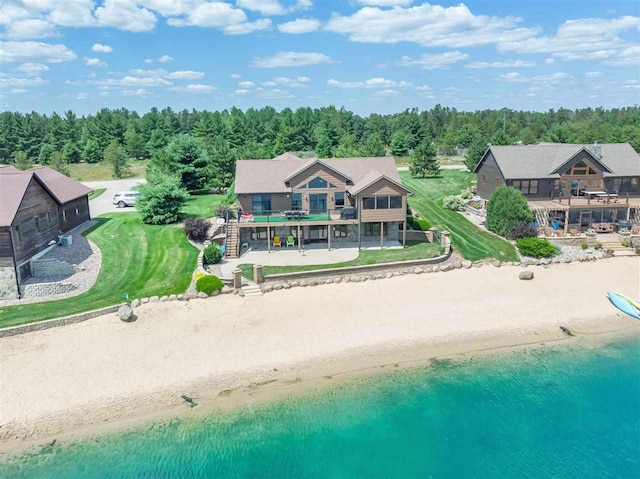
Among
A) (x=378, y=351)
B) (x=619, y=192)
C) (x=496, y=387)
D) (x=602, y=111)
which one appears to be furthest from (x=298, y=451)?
(x=602, y=111)

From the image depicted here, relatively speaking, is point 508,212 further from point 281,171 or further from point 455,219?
point 281,171

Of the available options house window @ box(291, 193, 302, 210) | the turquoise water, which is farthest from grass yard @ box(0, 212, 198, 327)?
the turquoise water

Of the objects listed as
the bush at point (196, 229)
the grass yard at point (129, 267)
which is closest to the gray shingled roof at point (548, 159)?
the bush at point (196, 229)

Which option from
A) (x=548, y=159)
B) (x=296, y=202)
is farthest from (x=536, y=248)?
(x=296, y=202)

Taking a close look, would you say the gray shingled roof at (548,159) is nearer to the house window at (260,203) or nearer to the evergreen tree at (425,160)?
the evergreen tree at (425,160)

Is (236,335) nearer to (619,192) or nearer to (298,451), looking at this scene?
(298,451)

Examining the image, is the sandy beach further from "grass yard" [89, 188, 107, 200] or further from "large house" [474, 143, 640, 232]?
"grass yard" [89, 188, 107, 200]
